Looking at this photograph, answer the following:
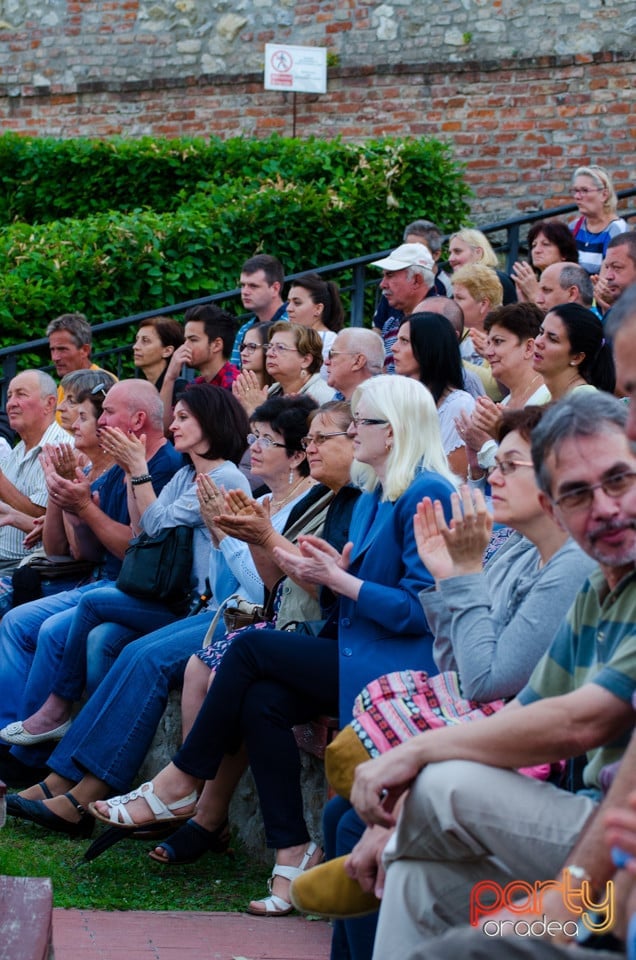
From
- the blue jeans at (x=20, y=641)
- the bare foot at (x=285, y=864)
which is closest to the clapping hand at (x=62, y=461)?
the blue jeans at (x=20, y=641)

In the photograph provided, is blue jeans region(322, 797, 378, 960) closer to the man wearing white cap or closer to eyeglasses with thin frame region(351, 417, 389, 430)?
eyeglasses with thin frame region(351, 417, 389, 430)

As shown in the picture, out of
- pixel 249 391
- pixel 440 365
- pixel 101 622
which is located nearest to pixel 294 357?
pixel 249 391

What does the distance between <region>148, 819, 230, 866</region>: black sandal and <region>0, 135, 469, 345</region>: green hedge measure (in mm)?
6113

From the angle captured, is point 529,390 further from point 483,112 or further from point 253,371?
point 483,112

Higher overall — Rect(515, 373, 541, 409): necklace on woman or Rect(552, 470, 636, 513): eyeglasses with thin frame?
Rect(552, 470, 636, 513): eyeglasses with thin frame

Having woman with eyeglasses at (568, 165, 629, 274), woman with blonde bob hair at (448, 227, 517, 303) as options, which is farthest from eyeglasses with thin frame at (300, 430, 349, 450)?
woman with eyeglasses at (568, 165, 629, 274)

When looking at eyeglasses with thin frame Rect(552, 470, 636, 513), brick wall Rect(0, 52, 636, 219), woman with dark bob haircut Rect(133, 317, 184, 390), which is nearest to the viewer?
eyeglasses with thin frame Rect(552, 470, 636, 513)

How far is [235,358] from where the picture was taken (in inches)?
359

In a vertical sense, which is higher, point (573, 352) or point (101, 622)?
point (573, 352)

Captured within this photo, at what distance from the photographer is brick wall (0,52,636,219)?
1327cm

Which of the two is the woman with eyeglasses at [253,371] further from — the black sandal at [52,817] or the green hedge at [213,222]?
the green hedge at [213,222]

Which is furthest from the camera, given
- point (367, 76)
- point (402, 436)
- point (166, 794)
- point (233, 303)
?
point (367, 76)

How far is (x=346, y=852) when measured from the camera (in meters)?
A: 4.04

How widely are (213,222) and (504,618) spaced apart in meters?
8.09
